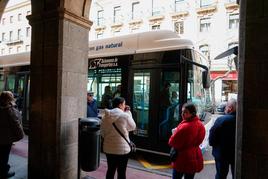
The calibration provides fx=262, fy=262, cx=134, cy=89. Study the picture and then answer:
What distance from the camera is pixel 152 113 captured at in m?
6.62

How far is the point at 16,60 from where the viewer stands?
10.8 metres

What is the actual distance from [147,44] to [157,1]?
22.5 m

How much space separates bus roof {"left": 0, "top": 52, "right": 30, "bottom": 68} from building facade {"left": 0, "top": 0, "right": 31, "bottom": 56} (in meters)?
29.3

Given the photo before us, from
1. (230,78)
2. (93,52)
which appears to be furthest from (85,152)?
(230,78)

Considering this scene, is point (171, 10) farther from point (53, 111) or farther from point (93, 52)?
point (53, 111)

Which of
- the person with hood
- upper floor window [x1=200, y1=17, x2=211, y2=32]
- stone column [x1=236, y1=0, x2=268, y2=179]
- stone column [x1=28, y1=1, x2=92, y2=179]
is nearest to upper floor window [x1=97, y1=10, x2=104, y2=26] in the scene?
upper floor window [x1=200, y1=17, x2=211, y2=32]

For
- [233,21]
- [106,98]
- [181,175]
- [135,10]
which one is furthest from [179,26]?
[181,175]

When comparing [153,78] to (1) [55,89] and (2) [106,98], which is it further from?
(1) [55,89]

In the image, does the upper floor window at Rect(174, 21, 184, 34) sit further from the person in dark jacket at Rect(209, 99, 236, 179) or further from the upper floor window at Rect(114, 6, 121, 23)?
the person in dark jacket at Rect(209, 99, 236, 179)

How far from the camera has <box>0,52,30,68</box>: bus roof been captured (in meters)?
10.4

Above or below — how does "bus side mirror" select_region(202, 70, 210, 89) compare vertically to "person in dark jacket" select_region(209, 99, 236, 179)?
above

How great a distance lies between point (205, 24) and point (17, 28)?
1175 inches

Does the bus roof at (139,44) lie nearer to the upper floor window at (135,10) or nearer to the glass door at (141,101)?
the glass door at (141,101)

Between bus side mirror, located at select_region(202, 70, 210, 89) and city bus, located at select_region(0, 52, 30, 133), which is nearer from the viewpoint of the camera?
bus side mirror, located at select_region(202, 70, 210, 89)
